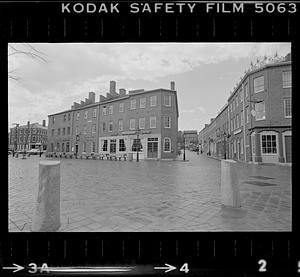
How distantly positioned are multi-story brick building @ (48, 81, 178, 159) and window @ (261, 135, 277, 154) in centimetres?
776

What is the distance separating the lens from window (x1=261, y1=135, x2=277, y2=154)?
12352 millimetres

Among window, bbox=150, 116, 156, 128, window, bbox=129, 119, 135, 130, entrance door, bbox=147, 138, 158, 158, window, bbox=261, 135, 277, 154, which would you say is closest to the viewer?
window, bbox=261, 135, 277, 154

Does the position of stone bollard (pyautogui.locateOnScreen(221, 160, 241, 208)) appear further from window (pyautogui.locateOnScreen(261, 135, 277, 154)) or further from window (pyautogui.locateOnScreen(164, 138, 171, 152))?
window (pyautogui.locateOnScreen(164, 138, 171, 152))

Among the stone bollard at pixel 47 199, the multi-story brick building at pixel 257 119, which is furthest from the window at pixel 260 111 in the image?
the stone bollard at pixel 47 199

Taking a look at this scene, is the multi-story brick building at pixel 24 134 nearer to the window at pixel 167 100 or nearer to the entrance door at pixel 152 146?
the entrance door at pixel 152 146

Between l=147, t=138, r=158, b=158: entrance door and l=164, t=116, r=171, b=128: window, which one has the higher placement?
l=164, t=116, r=171, b=128: window

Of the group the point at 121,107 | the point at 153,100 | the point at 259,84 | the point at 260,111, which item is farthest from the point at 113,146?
the point at 259,84

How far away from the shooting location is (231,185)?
2926 millimetres

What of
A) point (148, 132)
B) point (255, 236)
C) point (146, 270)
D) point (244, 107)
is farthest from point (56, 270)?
point (148, 132)

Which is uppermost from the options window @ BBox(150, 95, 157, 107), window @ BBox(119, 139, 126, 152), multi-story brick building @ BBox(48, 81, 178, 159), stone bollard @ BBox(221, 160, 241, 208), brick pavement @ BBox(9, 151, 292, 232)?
window @ BBox(150, 95, 157, 107)

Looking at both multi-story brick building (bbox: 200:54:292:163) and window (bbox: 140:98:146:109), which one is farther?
window (bbox: 140:98:146:109)

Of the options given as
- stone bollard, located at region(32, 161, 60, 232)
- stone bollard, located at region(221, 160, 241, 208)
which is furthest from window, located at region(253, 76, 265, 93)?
stone bollard, located at region(32, 161, 60, 232)

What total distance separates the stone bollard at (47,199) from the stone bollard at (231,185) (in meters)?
2.50

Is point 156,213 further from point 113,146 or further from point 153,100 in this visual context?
point 153,100
